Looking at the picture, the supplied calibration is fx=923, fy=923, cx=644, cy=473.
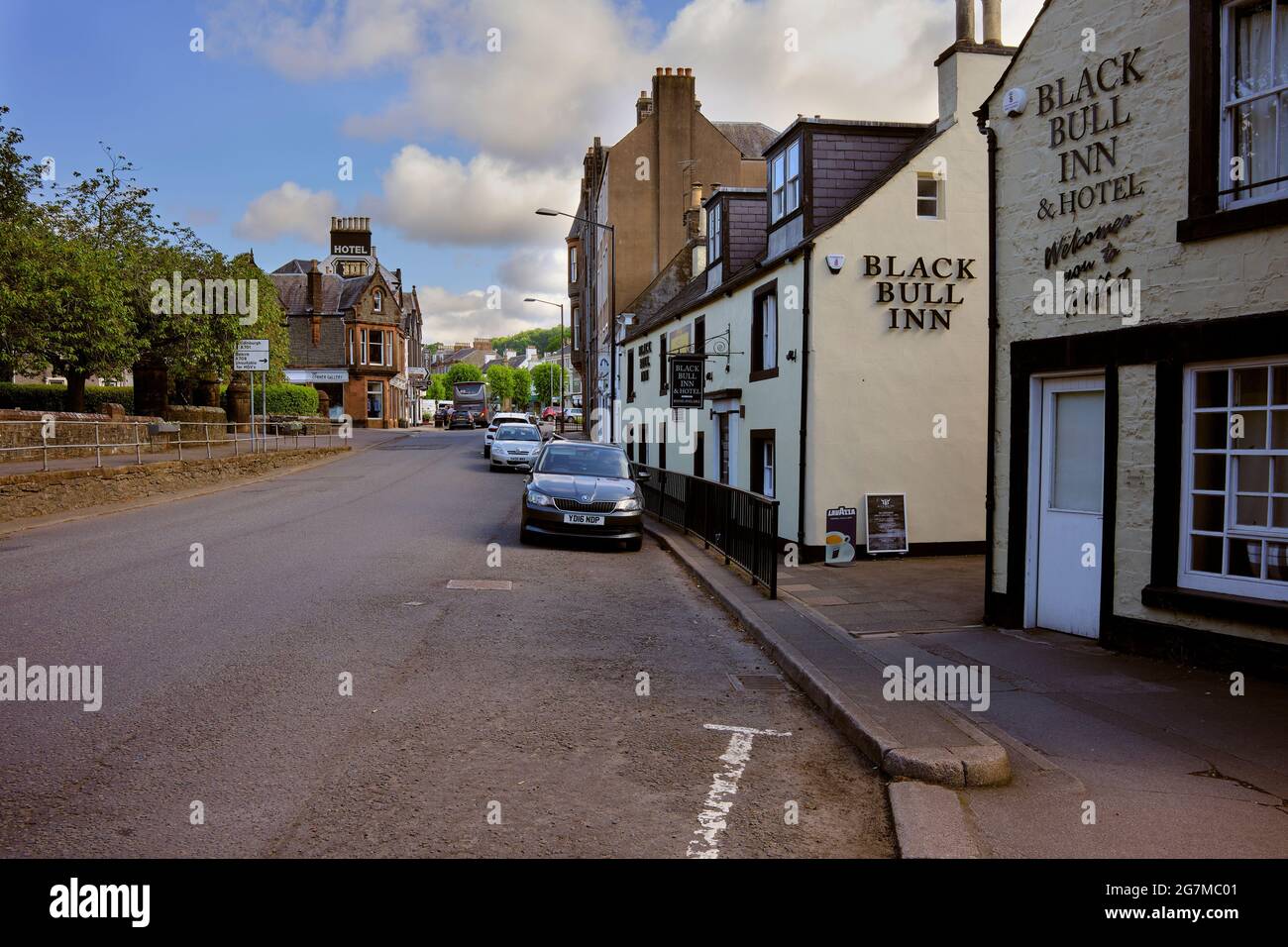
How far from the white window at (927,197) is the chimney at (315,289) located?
58957 mm

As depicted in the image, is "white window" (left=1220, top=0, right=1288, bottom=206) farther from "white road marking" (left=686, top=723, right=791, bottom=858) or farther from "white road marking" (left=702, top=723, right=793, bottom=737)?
"white road marking" (left=686, top=723, right=791, bottom=858)

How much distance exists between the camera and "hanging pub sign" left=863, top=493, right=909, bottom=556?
49.6ft

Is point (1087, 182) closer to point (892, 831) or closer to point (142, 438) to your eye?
point (892, 831)

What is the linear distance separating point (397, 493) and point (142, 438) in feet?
33.0

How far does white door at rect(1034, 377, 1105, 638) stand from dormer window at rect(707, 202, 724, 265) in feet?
43.3

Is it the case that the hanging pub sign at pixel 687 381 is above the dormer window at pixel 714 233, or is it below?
below

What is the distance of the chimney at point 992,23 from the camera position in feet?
49.4

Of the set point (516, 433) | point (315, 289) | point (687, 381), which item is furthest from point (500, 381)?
point (687, 381)

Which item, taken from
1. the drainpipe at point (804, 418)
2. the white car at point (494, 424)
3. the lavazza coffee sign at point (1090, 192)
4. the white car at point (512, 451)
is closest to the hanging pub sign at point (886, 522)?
the drainpipe at point (804, 418)

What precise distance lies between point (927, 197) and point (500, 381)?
452 feet
